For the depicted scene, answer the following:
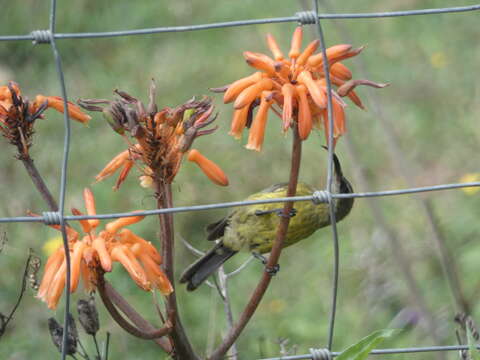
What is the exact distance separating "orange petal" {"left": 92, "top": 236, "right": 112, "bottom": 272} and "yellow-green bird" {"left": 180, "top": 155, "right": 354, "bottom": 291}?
0.95 metres

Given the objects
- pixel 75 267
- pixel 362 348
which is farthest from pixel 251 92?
pixel 362 348

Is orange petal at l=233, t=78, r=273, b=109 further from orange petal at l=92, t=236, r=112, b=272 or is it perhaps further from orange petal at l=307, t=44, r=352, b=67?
orange petal at l=92, t=236, r=112, b=272

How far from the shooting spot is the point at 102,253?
171cm

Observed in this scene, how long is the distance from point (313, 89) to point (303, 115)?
6cm

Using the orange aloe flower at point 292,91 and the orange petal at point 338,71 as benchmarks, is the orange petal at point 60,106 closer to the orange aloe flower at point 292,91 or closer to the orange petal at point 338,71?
the orange aloe flower at point 292,91

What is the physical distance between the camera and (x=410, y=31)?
6.00 meters

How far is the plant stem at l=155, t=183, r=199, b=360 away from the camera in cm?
181

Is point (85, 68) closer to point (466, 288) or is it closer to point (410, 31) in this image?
point (410, 31)

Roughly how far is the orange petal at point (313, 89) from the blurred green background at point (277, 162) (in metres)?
0.72

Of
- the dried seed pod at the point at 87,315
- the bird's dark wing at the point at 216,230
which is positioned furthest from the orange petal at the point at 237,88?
the bird's dark wing at the point at 216,230

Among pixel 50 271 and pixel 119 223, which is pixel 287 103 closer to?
pixel 119 223

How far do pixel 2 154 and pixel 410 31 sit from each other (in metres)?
3.13

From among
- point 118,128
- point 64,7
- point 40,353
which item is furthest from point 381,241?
point 64,7

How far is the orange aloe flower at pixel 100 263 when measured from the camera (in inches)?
67.6
